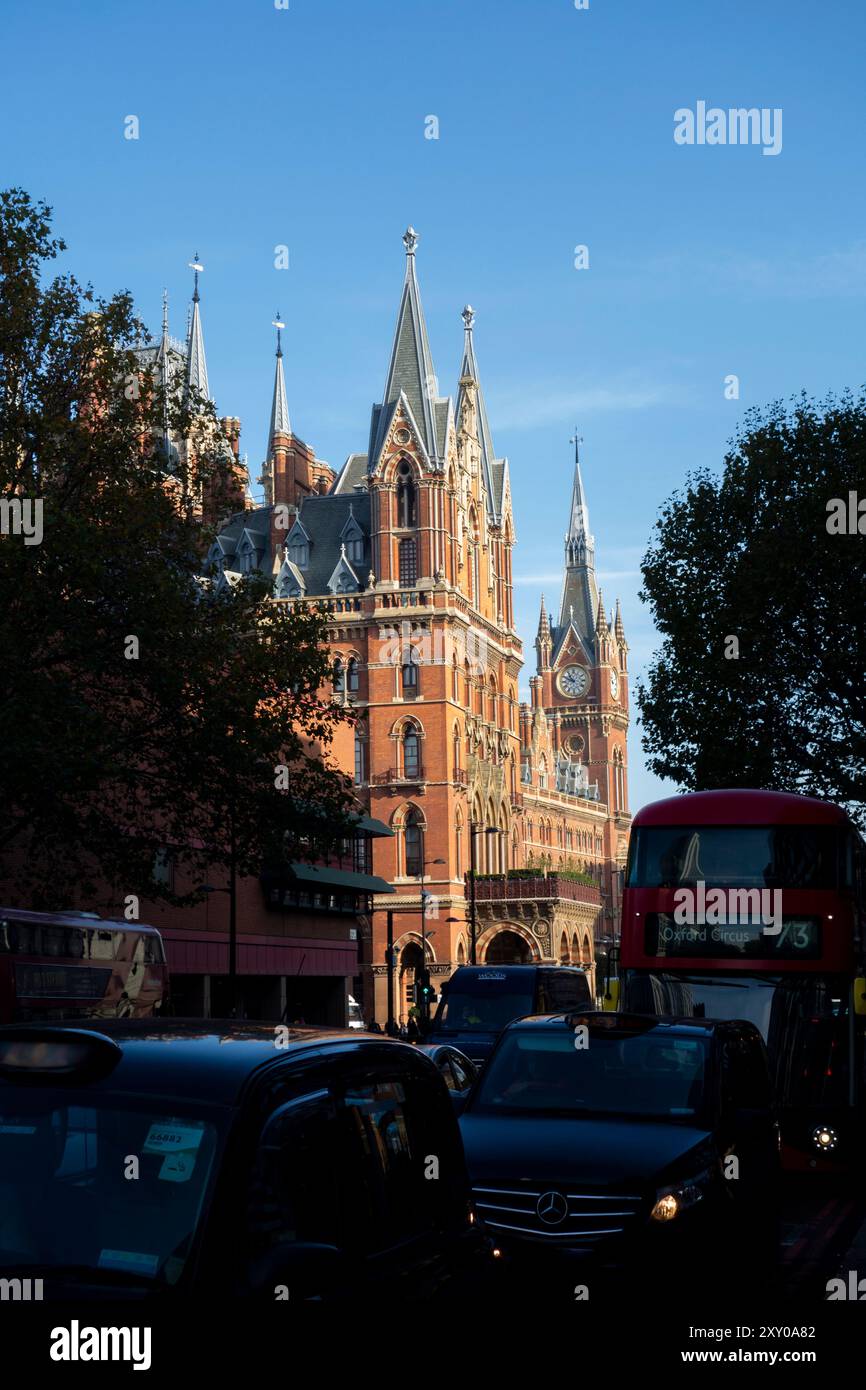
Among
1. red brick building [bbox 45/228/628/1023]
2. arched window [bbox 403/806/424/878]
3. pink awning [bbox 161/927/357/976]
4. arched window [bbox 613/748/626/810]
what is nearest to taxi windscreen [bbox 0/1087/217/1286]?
pink awning [bbox 161/927/357/976]

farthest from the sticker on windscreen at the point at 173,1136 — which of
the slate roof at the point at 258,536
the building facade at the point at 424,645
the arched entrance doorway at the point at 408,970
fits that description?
the slate roof at the point at 258,536

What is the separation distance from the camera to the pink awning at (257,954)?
48000mm

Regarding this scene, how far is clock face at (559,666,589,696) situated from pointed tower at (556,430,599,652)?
3.39 metres

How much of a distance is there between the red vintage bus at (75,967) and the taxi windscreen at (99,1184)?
68.1ft

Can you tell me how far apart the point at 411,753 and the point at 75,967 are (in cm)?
6728

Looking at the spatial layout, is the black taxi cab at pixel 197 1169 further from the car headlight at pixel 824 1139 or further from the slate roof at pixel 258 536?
the slate roof at pixel 258 536

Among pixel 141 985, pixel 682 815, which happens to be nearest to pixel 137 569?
pixel 141 985

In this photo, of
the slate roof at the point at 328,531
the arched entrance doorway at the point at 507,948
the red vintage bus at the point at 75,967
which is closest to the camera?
the red vintage bus at the point at 75,967

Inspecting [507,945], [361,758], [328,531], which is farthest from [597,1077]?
[328,531]

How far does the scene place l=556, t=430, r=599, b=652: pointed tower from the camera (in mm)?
175125

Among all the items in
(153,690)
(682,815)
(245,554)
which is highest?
(245,554)
